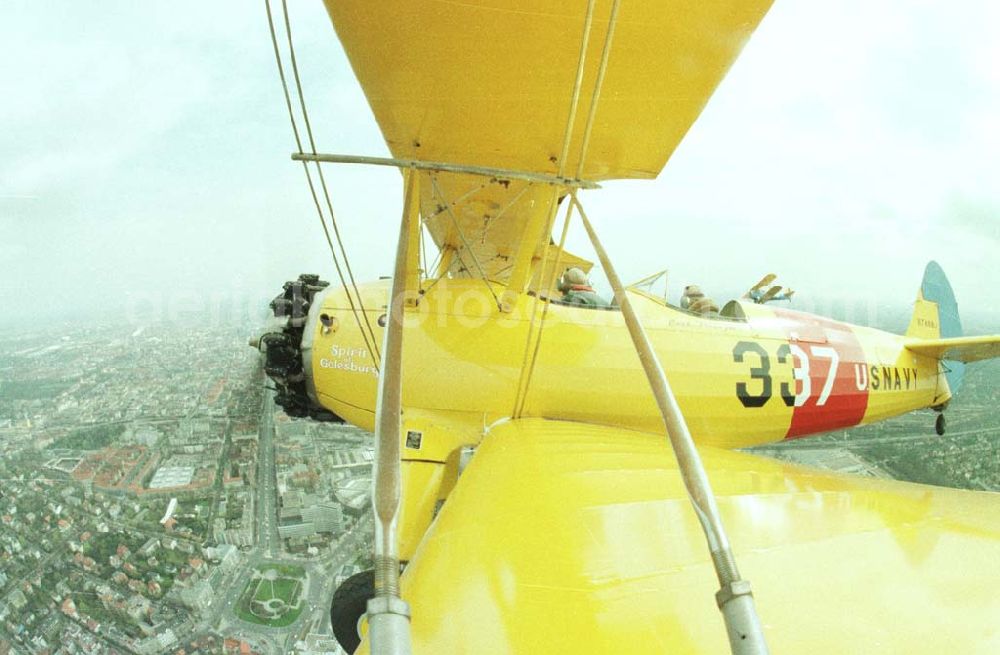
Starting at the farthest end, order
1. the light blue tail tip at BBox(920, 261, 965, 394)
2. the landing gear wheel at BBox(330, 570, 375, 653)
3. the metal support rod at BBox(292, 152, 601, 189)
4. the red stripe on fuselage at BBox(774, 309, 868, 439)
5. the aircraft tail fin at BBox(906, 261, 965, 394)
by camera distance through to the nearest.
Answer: the light blue tail tip at BBox(920, 261, 965, 394), the aircraft tail fin at BBox(906, 261, 965, 394), the red stripe on fuselage at BBox(774, 309, 868, 439), the landing gear wheel at BBox(330, 570, 375, 653), the metal support rod at BBox(292, 152, 601, 189)

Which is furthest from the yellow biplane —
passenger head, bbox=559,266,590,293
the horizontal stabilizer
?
the horizontal stabilizer

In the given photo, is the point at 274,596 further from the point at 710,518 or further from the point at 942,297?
the point at 942,297

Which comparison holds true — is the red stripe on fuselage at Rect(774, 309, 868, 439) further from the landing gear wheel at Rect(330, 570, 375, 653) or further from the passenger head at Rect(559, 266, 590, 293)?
the landing gear wheel at Rect(330, 570, 375, 653)

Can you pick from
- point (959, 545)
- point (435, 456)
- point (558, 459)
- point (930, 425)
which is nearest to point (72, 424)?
point (435, 456)

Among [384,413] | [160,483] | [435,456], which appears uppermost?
[384,413]

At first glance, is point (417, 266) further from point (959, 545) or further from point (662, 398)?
point (959, 545)

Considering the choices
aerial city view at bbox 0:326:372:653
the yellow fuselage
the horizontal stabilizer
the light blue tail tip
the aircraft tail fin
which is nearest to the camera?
the yellow fuselage

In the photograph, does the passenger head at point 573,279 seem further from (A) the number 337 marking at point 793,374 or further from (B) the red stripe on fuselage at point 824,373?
(B) the red stripe on fuselage at point 824,373
